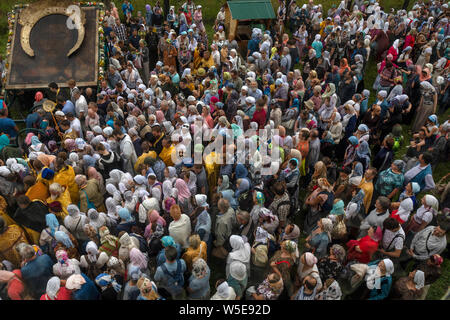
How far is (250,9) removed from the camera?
14.6 m

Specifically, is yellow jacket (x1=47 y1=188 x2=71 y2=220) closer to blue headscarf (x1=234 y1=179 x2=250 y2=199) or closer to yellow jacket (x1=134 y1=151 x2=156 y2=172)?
yellow jacket (x1=134 y1=151 x2=156 y2=172)

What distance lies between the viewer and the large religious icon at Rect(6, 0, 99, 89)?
11758 millimetres

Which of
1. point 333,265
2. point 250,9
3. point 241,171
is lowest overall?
point 333,265

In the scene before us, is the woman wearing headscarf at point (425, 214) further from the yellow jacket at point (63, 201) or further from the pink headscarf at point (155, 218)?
the yellow jacket at point (63, 201)

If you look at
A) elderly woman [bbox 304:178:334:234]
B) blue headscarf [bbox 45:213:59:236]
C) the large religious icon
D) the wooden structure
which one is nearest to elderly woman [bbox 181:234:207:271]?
blue headscarf [bbox 45:213:59:236]

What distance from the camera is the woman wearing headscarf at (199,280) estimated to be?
566 cm

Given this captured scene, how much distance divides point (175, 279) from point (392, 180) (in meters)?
4.90

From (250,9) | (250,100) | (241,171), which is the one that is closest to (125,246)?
(241,171)

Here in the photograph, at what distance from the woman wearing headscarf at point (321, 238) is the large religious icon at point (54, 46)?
879 centimetres

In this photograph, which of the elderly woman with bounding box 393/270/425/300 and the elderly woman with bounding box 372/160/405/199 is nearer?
the elderly woman with bounding box 393/270/425/300

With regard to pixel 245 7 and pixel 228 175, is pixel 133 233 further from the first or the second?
pixel 245 7

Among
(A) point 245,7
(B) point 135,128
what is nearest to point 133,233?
(B) point 135,128

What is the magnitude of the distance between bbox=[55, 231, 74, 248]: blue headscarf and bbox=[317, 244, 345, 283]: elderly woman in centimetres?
433

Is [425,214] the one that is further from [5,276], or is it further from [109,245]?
[5,276]
